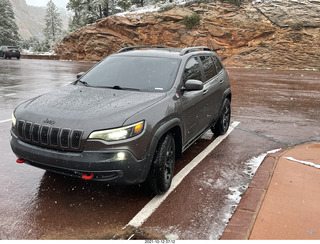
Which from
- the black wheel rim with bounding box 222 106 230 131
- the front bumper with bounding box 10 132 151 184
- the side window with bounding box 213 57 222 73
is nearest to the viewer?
the front bumper with bounding box 10 132 151 184

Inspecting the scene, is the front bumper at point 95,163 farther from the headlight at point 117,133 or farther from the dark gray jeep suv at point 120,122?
the headlight at point 117,133

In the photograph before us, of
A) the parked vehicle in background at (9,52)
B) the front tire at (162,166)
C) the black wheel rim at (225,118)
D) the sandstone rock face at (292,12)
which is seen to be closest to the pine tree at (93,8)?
the parked vehicle in background at (9,52)

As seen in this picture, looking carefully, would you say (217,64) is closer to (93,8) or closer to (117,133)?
(117,133)

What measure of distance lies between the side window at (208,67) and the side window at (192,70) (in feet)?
1.00

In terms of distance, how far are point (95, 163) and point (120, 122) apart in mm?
504

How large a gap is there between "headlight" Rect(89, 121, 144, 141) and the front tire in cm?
47

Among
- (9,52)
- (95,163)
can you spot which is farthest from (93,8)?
(95,163)

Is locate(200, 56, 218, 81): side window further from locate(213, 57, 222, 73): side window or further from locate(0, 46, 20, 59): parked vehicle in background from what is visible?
locate(0, 46, 20, 59): parked vehicle in background

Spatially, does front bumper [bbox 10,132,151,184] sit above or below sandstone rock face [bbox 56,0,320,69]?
below

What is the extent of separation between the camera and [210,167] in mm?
4832

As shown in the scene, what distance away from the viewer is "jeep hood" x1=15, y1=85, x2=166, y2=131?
329 centimetres

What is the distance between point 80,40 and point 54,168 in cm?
3604

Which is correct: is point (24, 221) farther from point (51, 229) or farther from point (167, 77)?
point (167, 77)

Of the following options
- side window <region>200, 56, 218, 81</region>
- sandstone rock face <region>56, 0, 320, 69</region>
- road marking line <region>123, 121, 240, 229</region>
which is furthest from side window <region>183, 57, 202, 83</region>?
sandstone rock face <region>56, 0, 320, 69</region>
